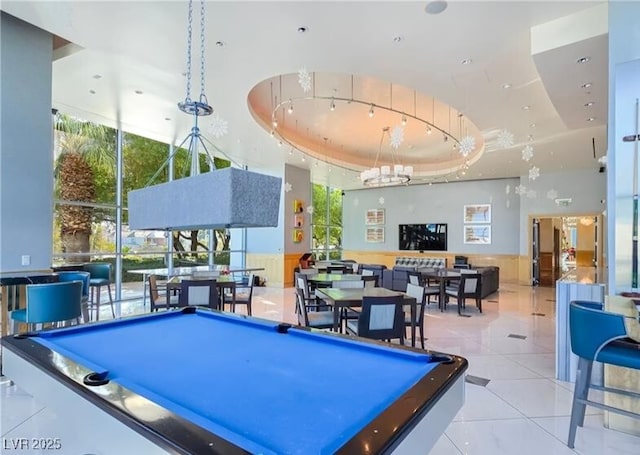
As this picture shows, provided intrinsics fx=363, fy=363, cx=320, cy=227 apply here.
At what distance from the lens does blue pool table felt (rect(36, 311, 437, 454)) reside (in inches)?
47.3

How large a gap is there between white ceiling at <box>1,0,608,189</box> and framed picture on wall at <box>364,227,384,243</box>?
8489mm

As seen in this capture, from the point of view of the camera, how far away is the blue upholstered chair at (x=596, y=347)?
7.78ft

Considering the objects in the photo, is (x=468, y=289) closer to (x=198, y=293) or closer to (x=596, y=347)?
(x=596, y=347)

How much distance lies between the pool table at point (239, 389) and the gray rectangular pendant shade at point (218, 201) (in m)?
0.75

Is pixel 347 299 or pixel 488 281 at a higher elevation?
pixel 347 299

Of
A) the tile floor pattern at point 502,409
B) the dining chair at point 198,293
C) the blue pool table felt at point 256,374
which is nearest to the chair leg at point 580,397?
the tile floor pattern at point 502,409

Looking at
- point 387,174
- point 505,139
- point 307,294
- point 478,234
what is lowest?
point 307,294

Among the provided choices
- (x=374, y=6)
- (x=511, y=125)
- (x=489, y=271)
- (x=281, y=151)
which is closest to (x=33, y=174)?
(x=374, y=6)

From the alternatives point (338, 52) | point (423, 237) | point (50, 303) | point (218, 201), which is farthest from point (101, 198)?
point (423, 237)

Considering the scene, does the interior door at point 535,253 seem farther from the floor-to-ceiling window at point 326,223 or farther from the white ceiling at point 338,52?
the floor-to-ceiling window at point 326,223

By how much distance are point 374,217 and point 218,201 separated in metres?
13.5

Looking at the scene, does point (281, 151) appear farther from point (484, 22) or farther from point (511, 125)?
point (484, 22)

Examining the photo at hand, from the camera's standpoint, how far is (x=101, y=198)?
772 centimetres

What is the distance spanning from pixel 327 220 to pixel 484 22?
11.7m
